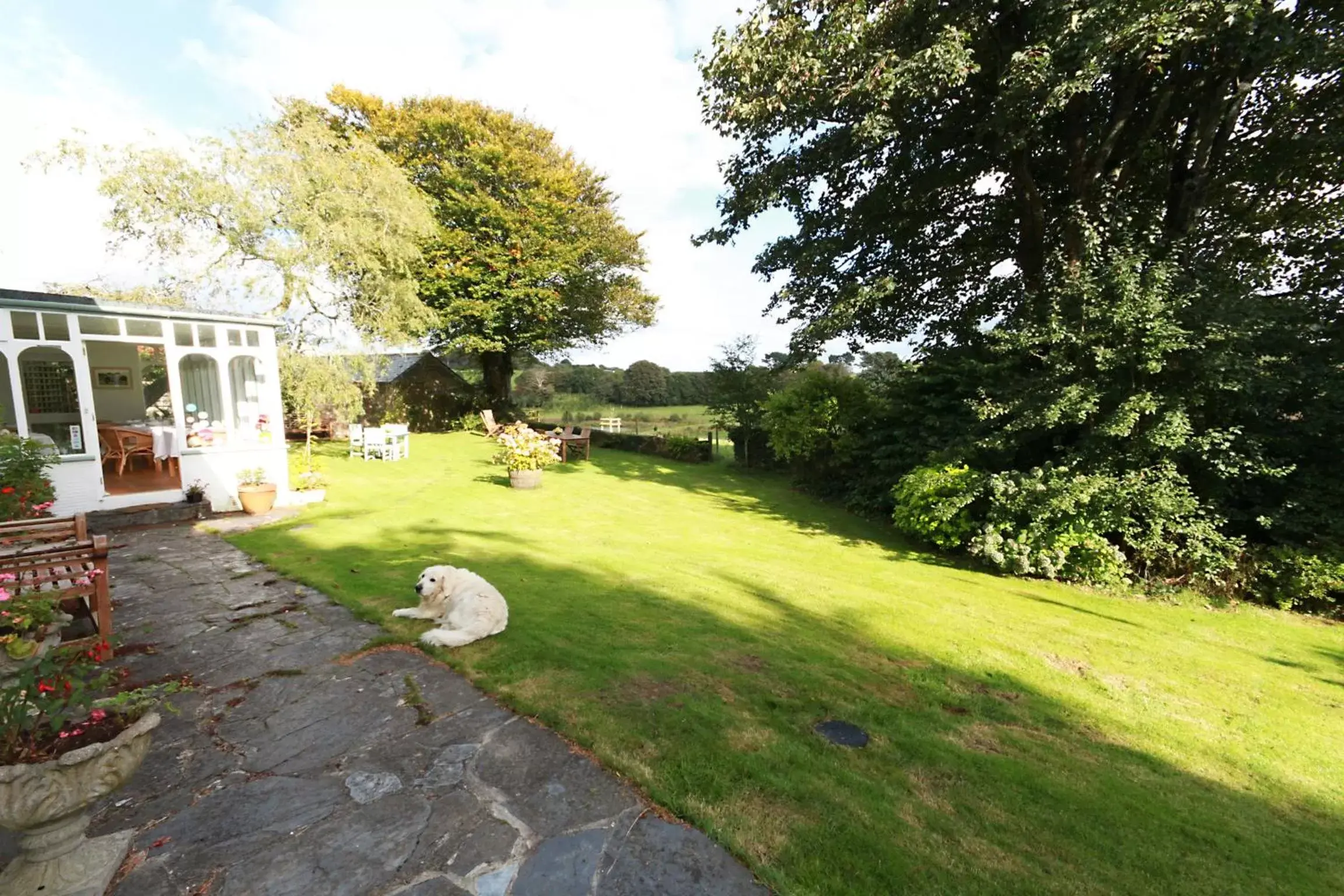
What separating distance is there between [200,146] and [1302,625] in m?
21.5

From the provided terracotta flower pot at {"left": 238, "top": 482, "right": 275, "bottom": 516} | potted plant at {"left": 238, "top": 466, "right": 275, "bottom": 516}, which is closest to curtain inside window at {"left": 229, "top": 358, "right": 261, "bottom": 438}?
potted plant at {"left": 238, "top": 466, "right": 275, "bottom": 516}

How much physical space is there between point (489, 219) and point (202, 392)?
43.7 feet

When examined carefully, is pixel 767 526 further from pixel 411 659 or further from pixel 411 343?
pixel 411 343

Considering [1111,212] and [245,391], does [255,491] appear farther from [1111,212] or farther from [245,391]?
[1111,212]

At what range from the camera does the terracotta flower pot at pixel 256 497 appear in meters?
8.47

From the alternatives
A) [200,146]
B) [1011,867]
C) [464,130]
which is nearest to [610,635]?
[1011,867]

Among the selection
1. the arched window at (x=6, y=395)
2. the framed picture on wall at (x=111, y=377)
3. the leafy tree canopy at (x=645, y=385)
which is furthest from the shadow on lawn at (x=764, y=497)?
the leafy tree canopy at (x=645, y=385)

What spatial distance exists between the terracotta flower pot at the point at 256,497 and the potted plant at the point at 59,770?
765cm

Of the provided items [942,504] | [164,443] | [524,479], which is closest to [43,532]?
[164,443]

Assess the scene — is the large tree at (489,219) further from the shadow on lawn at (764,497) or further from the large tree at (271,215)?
the shadow on lawn at (764,497)

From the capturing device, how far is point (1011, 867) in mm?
2316

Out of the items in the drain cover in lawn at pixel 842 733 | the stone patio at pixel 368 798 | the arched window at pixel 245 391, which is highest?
the arched window at pixel 245 391

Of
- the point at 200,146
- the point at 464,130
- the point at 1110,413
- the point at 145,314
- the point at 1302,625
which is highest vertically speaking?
the point at 464,130

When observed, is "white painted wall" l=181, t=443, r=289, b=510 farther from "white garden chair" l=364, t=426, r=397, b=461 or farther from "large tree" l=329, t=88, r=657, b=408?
"large tree" l=329, t=88, r=657, b=408
